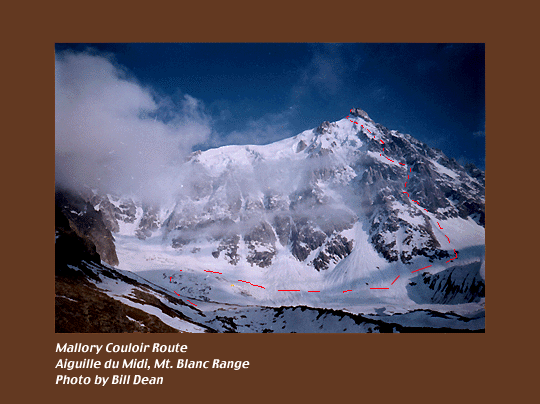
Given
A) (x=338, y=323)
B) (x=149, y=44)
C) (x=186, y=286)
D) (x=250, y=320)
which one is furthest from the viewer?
(x=186, y=286)

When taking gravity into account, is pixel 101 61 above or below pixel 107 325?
above

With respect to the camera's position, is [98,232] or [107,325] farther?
[98,232]

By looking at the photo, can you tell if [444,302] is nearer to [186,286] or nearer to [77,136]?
[186,286]

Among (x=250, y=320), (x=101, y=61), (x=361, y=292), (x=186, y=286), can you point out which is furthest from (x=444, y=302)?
(x=101, y=61)

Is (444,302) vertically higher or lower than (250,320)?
higher
